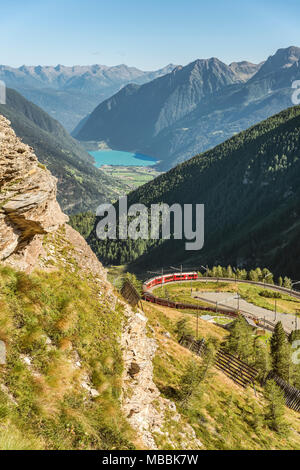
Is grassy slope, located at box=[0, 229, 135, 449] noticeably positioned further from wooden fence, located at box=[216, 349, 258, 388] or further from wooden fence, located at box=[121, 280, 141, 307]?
wooden fence, located at box=[216, 349, 258, 388]

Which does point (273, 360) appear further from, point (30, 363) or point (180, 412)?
point (30, 363)

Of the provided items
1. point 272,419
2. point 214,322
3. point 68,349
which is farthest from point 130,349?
point 214,322

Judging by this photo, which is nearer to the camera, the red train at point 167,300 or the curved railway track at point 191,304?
the curved railway track at point 191,304

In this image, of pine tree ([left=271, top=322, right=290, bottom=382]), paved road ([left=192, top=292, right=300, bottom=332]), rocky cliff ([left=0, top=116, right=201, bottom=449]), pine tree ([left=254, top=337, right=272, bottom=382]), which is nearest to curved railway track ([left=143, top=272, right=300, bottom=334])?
paved road ([left=192, top=292, right=300, bottom=332])

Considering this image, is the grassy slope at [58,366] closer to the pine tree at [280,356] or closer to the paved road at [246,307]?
the pine tree at [280,356]

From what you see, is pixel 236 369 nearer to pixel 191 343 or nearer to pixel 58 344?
pixel 191 343

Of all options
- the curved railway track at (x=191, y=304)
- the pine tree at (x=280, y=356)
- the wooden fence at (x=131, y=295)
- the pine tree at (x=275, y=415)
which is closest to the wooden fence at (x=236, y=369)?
the pine tree at (x=280, y=356)
